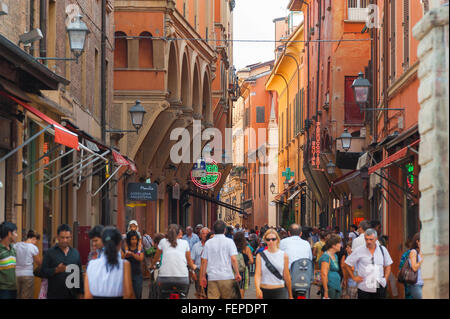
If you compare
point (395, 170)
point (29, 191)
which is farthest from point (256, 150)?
point (29, 191)

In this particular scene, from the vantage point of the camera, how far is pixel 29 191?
1983 centimetres

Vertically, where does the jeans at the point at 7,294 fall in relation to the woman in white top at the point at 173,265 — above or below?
below

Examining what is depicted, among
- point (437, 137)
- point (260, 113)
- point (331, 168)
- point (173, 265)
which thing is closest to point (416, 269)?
point (173, 265)

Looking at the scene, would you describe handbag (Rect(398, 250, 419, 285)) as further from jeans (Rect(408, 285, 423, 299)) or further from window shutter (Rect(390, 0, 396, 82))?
window shutter (Rect(390, 0, 396, 82))

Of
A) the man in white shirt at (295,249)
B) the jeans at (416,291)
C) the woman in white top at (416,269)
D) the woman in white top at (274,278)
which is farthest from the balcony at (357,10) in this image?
the woman in white top at (274,278)

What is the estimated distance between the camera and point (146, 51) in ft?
107

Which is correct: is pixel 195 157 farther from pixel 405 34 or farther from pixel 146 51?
pixel 405 34

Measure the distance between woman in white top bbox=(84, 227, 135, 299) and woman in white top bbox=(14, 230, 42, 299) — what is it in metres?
4.00

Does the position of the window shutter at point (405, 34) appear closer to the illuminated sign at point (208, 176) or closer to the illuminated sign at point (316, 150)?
the illuminated sign at point (316, 150)

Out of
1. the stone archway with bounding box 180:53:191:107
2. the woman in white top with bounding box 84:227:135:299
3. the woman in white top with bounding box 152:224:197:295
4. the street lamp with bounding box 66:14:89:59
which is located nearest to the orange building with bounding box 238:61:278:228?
the stone archway with bounding box 180:53:191:107

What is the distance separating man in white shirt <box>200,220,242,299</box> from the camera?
50.4ft

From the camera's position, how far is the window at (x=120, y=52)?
33.2 m

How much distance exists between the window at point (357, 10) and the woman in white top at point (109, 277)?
28.4 metres
